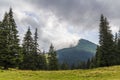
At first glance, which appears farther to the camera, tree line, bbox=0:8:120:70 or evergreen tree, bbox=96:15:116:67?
A: evergreen tree, bbox=96:15:116:67

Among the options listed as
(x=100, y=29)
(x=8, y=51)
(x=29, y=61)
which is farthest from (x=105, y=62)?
(x=8, y=51)

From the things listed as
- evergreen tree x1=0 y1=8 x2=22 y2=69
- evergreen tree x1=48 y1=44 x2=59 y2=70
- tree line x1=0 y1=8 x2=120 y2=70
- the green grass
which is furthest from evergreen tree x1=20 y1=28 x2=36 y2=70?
the green grass

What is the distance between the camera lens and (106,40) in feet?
254

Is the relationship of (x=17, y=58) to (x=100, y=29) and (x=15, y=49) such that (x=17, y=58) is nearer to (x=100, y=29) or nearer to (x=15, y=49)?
(x=15, y=49)

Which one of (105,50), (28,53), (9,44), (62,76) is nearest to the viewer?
(62,76)

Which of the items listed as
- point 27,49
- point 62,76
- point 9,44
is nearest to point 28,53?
point 27,49

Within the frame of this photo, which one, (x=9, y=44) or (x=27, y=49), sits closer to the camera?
(x=9, y=44)

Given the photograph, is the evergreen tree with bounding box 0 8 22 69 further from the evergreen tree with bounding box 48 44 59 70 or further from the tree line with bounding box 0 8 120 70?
the evergreen tree with bounding box 48 44 59 70

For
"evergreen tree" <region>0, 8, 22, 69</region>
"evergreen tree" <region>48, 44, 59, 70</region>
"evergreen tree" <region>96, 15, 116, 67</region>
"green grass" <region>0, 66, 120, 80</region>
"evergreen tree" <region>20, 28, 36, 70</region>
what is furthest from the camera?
"evergreen tree" <region>48, 44, 59, 70</region>

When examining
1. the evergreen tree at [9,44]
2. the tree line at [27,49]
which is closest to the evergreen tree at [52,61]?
the tree line at [27,49]

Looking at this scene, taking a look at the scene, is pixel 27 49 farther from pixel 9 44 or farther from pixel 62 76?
pixel 62 76

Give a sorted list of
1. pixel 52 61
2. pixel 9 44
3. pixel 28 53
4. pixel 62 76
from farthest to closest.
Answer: pixel 52 61 < pixel 28 53 < pixel 9 44 < pixel 62 76

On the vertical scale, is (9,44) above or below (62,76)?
above

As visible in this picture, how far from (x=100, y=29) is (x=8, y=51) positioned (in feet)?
100
